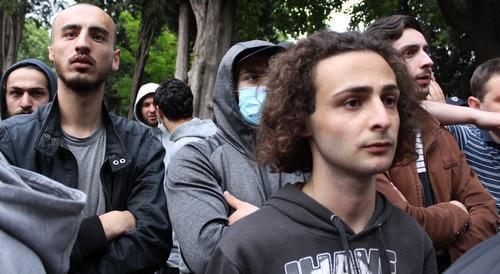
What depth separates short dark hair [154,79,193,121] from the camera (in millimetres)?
5406

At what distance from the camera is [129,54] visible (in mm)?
22969

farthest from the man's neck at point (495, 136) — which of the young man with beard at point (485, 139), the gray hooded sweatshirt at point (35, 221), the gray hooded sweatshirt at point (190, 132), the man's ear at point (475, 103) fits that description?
the gray hooded sweatshirt at point (35, 221)

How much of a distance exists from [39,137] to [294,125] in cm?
123

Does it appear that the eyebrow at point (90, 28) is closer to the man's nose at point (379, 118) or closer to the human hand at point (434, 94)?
the man's nose at point (379, 118)

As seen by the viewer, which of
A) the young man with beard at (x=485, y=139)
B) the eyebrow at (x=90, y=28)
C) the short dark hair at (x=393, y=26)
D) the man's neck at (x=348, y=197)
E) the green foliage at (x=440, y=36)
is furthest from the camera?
the green foliage at (x=440, y=36)

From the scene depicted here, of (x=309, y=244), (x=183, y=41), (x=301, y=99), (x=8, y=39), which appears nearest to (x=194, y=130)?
(x=301, y=99)

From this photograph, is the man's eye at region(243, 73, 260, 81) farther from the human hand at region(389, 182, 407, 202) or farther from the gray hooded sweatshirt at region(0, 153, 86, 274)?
the gray hooded sweatshirt at region(0, 153, 86, 274)

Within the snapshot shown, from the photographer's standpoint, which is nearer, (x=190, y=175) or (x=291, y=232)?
(x=291, y=232)

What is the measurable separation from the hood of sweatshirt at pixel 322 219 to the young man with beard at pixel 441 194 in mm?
472

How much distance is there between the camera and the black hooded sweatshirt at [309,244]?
2166 mm

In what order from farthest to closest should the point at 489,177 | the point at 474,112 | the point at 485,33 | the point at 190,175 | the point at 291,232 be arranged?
the point at 485,33 → the point at 489,177 → the point at 474,112 → the point at 190,175 → the point at 291,232

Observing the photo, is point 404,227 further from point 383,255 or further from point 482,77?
point 482,77

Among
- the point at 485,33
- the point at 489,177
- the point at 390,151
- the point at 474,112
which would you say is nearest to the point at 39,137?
the point at 390,151

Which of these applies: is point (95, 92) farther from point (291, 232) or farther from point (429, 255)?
point (429, 255)
